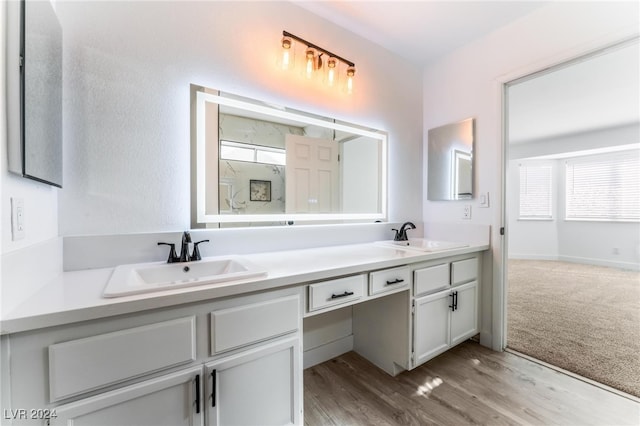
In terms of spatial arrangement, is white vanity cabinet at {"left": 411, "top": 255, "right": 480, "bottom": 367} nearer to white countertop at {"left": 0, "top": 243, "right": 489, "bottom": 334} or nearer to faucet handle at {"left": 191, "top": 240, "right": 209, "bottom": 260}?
white countertop at {"left": 0, "top": 243, "right": 489, "bottom": 334}

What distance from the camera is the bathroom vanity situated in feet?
2.34

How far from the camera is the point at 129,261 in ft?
4.15

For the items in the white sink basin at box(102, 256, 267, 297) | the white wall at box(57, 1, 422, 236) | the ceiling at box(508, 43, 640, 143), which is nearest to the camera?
the white sink basin at box(102, 256, 267, 297)

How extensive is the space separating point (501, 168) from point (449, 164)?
1.30 feet

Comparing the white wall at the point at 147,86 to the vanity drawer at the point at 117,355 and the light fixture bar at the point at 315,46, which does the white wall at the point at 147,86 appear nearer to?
the light fixture bar at the point at 315,46

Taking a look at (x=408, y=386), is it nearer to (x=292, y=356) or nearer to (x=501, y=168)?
(x=292, y=356)

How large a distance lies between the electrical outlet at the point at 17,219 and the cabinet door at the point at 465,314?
2.15m

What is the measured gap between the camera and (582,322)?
2.48m

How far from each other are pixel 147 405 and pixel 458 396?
1561 millimetres

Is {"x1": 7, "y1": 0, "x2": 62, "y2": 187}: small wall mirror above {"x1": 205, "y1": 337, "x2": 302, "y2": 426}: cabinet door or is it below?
above

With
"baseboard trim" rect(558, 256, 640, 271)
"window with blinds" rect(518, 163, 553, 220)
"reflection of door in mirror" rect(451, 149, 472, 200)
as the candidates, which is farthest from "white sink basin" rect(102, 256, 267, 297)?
"baseboard trim" rect(558, 256, 640, 271)

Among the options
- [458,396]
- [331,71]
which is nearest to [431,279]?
[458,396]

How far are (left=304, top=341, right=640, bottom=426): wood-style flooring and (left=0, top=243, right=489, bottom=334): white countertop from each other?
0.77m

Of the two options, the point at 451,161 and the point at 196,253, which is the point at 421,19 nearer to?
the point at 451,161
